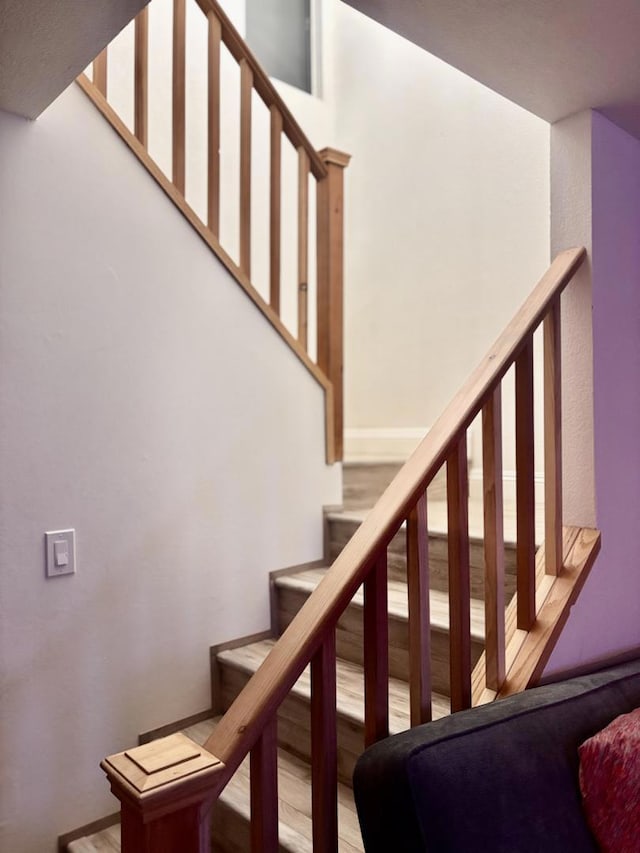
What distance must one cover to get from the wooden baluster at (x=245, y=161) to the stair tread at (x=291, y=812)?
159cm

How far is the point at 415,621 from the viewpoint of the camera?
4.46 feet

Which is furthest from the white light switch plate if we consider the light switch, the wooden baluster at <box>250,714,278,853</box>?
the wooden baluster at <box>250,714,278,853</box>

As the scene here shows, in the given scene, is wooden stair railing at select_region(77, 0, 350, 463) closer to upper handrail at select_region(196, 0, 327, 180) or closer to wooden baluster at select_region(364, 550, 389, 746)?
upper handrail at select_region(196, 0, 327, 180)

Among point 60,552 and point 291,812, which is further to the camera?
point 60,552

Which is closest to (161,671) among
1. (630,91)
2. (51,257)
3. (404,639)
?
(404,639)

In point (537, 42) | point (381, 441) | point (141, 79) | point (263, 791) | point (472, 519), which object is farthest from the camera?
point (381, 441)

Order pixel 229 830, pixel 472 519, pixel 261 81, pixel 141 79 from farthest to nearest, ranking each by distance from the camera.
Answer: pixel 472 519 < pixel 261 81 < pixel 141 79 < pixel 229 830

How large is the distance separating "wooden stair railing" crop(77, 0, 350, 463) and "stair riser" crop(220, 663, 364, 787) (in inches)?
35.5

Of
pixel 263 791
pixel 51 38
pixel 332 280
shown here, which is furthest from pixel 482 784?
pixel 332 280

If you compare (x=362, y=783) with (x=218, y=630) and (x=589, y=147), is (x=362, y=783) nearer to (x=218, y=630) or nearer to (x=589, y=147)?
(x=218, y=630)

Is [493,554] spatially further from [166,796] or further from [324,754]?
[166,796]

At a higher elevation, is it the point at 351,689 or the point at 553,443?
the point at 553,443

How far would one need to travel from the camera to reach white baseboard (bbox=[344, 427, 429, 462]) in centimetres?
352

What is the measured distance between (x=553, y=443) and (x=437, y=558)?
710mm
